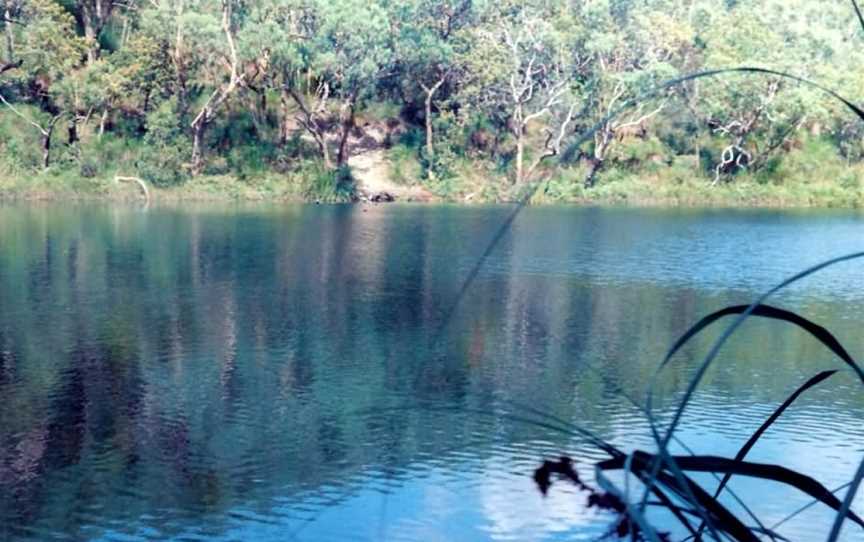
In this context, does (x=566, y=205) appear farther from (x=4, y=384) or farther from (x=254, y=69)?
(x=4, y=384)

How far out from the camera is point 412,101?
36.2 m

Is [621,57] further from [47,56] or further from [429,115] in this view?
[47,56]

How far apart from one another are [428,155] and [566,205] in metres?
4.44

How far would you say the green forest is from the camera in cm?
3131

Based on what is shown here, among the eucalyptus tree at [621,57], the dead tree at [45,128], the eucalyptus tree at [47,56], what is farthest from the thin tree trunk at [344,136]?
the dead tree at [45,128]

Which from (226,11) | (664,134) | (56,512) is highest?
(226,11)

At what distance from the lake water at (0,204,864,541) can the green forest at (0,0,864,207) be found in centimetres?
1199

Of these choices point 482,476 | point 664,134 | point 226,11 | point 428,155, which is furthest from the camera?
point 664,134

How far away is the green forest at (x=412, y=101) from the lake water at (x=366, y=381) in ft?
39.3

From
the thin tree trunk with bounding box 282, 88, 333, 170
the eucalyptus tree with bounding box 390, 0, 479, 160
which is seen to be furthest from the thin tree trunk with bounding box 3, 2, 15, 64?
the eucalyptus tree with bounding box 390, 0, 479, 160

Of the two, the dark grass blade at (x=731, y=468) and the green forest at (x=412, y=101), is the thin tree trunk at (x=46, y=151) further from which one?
the dark grass blade at (x=731, y=468)

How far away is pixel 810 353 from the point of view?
37.6 ft

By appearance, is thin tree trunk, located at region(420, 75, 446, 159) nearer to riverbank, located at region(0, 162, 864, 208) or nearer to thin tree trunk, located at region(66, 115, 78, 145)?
riverbank, located at region(0, 162, 864, 208)

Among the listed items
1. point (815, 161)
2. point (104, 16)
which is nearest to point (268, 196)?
point (104, 16)
